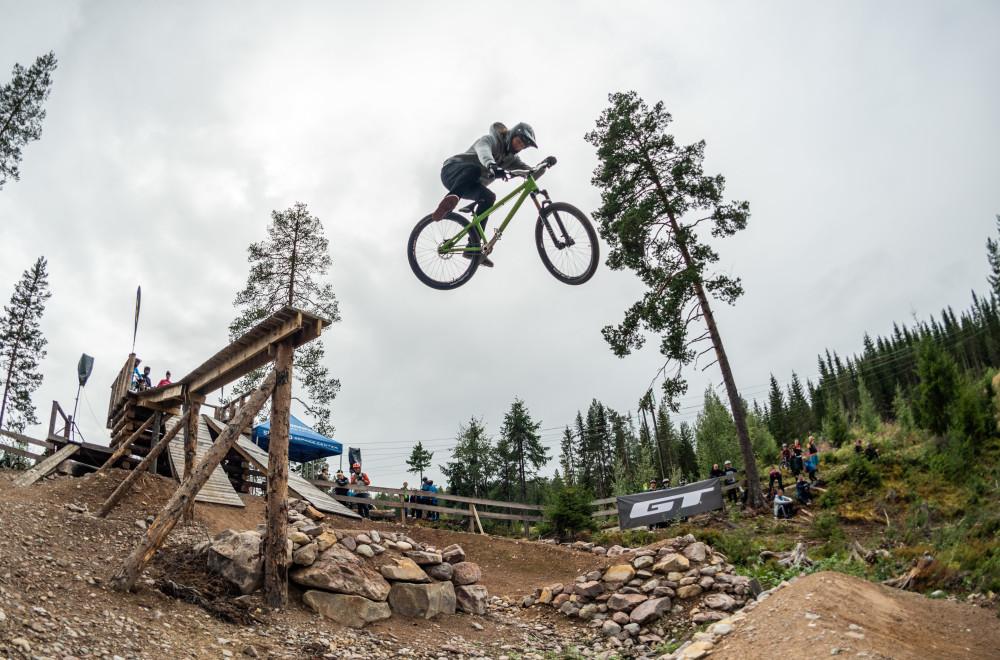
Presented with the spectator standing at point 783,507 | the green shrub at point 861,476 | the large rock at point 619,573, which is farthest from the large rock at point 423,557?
the green shrub at point 861,476

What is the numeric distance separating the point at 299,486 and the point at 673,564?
Answer: 10408 millimetres

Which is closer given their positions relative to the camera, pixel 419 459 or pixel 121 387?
pixel 121 387

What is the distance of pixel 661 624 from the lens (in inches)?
418

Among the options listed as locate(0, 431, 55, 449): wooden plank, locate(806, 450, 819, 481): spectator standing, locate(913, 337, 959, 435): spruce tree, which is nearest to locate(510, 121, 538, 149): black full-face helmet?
locate(0, 431, 55, 449): wooden plank

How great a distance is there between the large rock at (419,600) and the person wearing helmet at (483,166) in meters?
5.55

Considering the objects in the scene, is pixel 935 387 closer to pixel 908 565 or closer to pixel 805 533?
pixel 805 533

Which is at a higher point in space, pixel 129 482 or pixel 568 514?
pixel 129 482

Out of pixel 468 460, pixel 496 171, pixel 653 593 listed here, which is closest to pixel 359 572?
pixel 653 593

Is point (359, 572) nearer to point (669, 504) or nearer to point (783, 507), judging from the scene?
point (669, 504)

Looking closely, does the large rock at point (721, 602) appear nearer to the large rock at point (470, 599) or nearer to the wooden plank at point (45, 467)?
the large rock at point (470, 599)

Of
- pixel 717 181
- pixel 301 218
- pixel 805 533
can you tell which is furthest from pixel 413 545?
pixel 301 218

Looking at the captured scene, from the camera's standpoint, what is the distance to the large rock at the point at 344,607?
893 centimetres

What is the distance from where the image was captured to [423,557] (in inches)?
426

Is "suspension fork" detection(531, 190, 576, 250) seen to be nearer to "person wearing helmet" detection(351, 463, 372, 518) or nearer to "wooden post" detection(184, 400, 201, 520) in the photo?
"wooden post" detection(184, 400, 201, 520)
